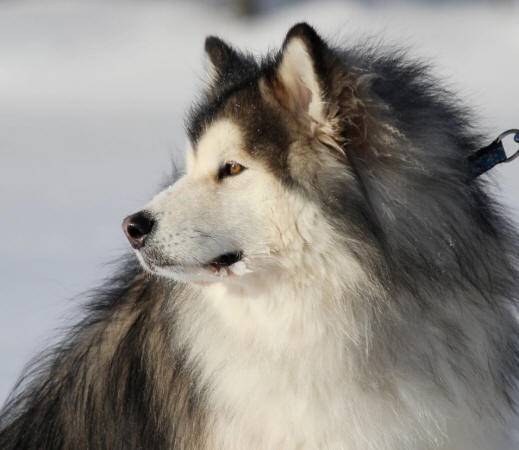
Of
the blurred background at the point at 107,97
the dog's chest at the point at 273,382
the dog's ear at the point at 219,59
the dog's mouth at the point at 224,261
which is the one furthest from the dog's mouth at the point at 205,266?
the blurred background at the point at 107,97

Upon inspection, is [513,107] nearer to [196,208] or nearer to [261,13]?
[261,13]

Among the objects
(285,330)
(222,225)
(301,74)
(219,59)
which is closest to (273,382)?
(285,330)

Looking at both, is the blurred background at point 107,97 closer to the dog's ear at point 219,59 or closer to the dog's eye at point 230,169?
the dog's ear at point 219,59

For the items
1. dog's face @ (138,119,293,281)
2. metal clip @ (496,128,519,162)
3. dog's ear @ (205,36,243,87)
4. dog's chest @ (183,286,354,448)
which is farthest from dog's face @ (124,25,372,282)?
metal clip @ (496,128,519,162)

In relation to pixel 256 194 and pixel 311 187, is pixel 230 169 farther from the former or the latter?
pixel 311 187

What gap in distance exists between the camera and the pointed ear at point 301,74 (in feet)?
8.88

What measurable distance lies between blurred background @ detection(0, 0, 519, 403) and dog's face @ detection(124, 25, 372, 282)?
2.14ft

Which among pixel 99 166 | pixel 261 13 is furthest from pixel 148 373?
pixel 261 13

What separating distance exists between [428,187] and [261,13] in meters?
16.6

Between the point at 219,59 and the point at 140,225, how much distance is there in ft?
2.68

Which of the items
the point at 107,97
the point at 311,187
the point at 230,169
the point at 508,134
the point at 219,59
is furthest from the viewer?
the point at 107,97

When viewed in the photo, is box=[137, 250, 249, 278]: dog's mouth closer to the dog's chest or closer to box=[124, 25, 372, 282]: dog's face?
box=[124, 25, 372, 282]: dog's face

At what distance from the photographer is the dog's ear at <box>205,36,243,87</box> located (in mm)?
3355

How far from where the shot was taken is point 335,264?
286cm
